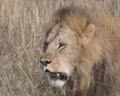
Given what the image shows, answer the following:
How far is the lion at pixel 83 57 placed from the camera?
10.6ft

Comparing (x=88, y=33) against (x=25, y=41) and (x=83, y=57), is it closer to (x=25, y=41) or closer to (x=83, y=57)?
(x=83, y=57)

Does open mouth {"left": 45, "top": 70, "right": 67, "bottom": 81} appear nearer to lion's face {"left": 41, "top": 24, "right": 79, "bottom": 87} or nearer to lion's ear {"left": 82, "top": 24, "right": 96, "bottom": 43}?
lion's face {"left": 41, "top": 24, "right": 79, "bottom": 87}

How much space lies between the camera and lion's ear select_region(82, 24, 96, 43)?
10.7 ft

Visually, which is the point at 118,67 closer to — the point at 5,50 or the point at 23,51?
the point at 23,51

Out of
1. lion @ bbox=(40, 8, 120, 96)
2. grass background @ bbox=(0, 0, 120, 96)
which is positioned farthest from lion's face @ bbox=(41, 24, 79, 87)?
grass background @ bbox=(0, 0, 120, 96)

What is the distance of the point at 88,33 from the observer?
328 centimetres

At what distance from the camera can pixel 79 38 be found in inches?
130

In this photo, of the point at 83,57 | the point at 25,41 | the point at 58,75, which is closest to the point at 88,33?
the point at 83,57

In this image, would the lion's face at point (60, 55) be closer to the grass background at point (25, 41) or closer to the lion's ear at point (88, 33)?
the lion's ear at point (88, 33)

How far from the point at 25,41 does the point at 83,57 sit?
159 centimetres

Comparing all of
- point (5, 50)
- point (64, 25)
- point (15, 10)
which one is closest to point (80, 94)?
point (64, 25)

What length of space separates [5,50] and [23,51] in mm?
347

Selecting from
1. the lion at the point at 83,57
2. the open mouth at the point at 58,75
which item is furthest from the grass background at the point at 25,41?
the open mouth at the point at 58,75

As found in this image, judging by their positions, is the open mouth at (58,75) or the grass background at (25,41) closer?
the open mouth at (58,75)
